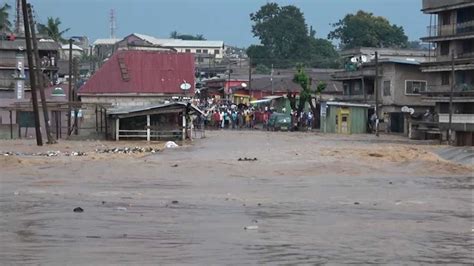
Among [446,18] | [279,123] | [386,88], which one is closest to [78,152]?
[279,123]

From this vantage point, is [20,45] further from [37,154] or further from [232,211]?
[232,211]

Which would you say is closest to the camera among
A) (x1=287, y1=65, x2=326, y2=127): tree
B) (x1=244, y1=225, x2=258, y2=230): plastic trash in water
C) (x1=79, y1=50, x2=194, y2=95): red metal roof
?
(x1=244, y1=225, x2=258, y2=230): plastic trash in water

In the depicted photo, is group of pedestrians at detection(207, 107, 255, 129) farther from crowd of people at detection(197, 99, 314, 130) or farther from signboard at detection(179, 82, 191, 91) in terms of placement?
signboard at detection(179, 82, 191, 91)

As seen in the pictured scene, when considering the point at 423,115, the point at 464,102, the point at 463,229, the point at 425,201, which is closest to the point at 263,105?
the point at 423,115

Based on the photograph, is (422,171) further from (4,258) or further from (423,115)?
(423,115)

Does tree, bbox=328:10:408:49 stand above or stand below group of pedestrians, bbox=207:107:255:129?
above

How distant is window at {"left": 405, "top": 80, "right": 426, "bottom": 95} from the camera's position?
71.0 meters

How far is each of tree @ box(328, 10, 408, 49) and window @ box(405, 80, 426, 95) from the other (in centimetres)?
4105

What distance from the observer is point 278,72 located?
109 metres

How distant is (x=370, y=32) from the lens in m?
116

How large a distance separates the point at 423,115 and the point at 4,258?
5622cm

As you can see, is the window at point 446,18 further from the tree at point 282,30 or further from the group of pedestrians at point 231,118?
the tree at point 282,30

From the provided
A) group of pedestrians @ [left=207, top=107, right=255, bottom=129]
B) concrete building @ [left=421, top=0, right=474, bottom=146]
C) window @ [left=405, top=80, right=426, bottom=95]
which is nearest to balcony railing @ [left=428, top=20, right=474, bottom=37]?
concrete building @ [left=421, top=0, right=474, bottom=146]

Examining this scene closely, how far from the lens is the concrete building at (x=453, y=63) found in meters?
55.8
